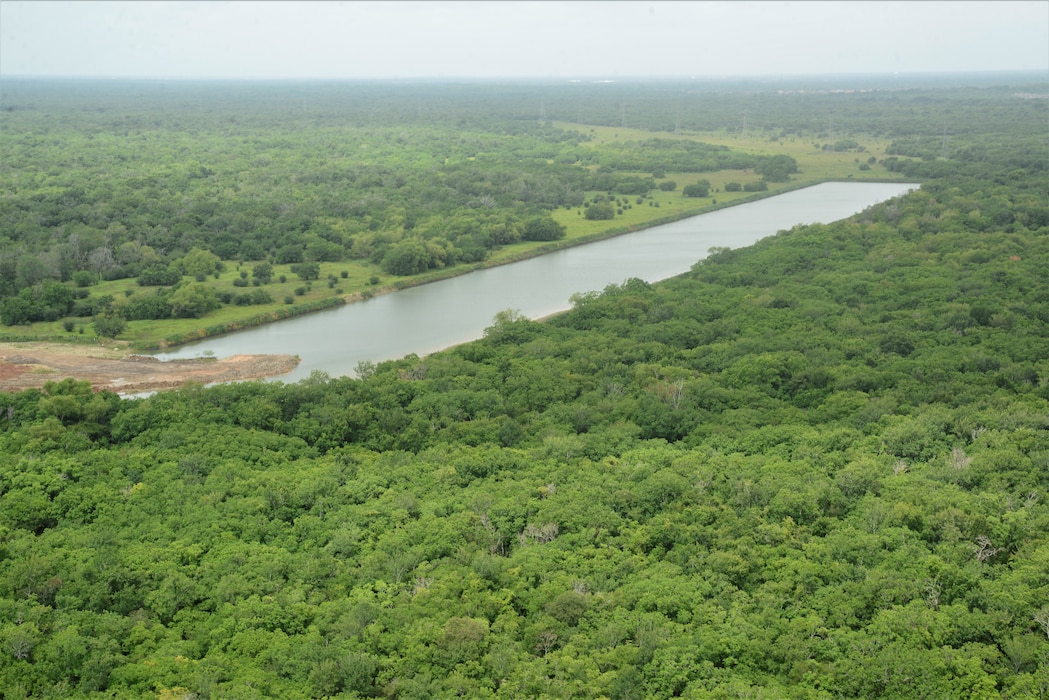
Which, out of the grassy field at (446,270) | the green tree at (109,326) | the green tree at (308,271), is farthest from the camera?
the green tree at (308,271)

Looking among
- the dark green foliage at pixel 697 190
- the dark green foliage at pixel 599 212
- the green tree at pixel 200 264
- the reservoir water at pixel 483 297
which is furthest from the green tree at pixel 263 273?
the dark green foliage at pixel 697 190

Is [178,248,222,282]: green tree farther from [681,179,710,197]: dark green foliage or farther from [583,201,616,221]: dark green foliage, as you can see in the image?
[681,179,710,197]: dark green foliage

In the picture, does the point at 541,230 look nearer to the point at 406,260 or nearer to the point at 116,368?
the point at 406,260

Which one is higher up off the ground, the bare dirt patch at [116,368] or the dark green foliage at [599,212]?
the dark green foliage at [599,212]

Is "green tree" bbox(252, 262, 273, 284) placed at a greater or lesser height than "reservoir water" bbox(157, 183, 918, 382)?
greater

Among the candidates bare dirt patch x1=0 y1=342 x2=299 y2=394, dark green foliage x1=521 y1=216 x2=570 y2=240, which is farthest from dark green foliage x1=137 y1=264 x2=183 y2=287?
dark green foliage x1=521 y1=216 x2=570 y2=240

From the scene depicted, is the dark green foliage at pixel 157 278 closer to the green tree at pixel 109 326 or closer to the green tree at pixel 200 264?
the green tree at pixel 200 264

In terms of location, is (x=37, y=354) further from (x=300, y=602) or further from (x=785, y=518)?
(x=785, y=518)
